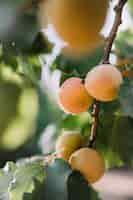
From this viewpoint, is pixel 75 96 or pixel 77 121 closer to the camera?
pixel 75 96

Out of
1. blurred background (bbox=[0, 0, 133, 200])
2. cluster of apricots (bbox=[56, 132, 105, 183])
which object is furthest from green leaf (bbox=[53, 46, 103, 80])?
cluster of apricots (bbox=[56, 132, 105, 183])

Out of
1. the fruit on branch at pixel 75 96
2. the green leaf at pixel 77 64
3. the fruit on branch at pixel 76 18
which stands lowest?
the fruit on branch at pixel 75 96

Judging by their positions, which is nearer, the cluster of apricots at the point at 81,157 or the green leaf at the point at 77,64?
the cluster of apricots at the point at 81,157

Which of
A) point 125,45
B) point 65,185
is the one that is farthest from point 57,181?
point 125,45

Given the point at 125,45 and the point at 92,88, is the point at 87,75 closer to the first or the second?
the point at 92,88

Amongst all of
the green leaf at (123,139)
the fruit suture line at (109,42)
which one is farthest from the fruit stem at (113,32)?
the green leaf at (123,139)

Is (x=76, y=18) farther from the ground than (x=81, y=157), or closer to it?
farther from the ground

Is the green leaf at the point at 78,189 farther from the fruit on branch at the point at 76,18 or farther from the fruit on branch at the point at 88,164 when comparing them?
the fruit on branch at the point at 76,18
